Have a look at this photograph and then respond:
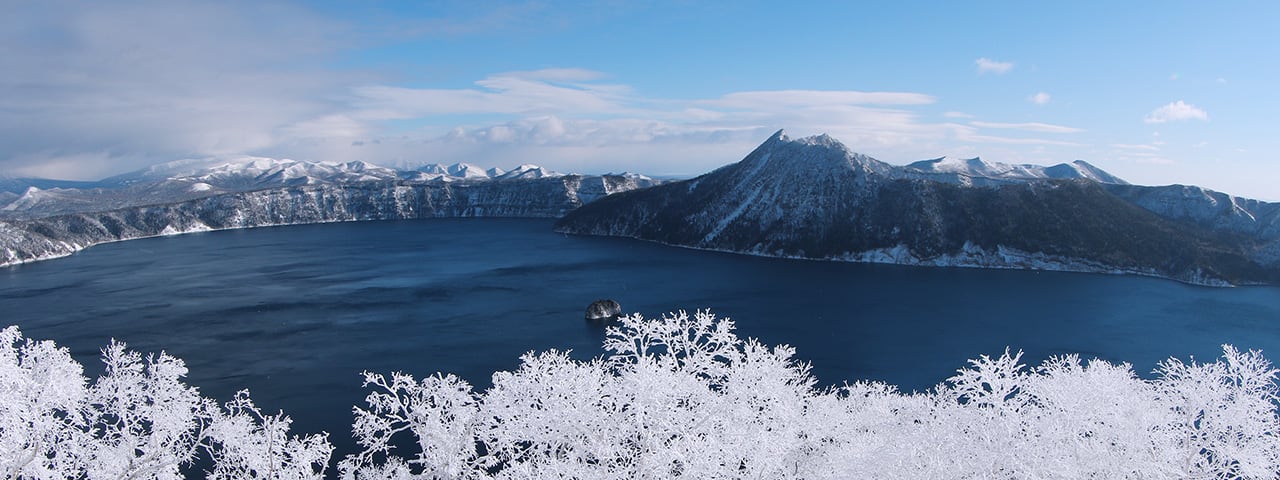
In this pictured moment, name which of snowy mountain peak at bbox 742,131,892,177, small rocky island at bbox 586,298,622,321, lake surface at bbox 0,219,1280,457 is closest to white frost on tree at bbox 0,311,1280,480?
lake surface at bbox 0,219,1280,457

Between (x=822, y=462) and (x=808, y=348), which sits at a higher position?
(x=822, y=462)

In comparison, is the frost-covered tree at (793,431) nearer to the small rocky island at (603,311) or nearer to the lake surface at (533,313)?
the lake surface at (533,313)

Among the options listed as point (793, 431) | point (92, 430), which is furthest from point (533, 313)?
point (793, 431)

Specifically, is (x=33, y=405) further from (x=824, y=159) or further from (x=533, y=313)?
(x=824, y=159)

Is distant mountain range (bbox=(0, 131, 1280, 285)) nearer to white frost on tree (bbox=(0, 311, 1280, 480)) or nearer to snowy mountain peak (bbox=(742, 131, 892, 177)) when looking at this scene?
snowy mountain peak (bbox=(742, 131, 892, 177))

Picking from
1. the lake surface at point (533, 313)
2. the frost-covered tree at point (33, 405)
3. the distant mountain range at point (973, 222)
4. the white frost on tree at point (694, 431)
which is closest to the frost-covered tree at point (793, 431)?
the white frost on tree at point (694, 431)

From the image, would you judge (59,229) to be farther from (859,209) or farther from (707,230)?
(859,209)

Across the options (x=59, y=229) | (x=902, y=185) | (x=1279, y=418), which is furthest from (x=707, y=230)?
(x=59, y=229)
